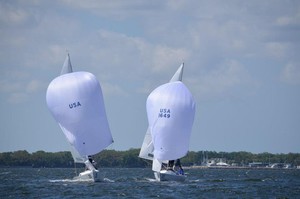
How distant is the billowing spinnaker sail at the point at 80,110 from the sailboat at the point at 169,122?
4.72m

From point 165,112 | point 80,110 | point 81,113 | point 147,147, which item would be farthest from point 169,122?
point 80,110

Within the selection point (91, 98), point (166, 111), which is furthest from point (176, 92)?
point (91, 98)

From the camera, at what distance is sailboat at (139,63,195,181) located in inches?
3585

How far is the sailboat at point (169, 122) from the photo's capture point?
299 feet

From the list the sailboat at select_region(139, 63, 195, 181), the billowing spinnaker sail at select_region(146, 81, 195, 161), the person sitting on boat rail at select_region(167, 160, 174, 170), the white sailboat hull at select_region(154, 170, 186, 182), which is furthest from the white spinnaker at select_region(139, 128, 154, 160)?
the billowing spinnaker sail at select_region(146, 81, 195, 161)

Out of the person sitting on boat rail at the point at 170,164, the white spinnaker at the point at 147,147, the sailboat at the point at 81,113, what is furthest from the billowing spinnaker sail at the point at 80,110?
the person sitting on boat rail at the point at 170,164

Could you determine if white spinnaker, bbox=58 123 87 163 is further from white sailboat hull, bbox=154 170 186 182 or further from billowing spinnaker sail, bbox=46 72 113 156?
white sailboat hull, bbox=154 170 186 182

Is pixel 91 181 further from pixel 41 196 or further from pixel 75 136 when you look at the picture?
pixel 41 196

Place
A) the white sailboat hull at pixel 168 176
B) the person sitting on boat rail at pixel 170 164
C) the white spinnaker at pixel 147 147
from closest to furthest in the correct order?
the white sailboat hull at pixel 168 176
the person sitting on boat rail at pixel 170 164
the white spinnaker at pixel 147 147

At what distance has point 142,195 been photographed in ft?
253

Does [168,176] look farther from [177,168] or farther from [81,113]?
[81,113]

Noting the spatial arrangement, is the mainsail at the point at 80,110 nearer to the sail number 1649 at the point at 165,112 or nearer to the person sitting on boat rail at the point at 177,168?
the sail number 1649 at the point at 165,112

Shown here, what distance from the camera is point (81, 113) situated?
293 ft

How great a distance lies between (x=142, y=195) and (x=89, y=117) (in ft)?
49.0
